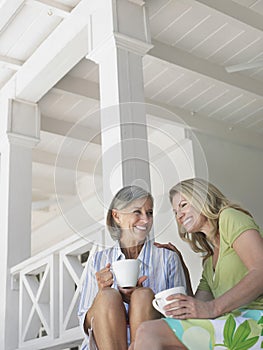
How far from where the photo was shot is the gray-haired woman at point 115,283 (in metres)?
1.70

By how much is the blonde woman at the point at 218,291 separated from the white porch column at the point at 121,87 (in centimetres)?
28

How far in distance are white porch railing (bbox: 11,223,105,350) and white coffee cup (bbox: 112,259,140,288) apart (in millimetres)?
1012

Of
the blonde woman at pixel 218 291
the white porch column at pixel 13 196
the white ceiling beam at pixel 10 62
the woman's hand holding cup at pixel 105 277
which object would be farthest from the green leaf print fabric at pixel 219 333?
the white ceiling beam at pixel 10 62

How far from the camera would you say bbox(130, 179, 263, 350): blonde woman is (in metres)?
1.52

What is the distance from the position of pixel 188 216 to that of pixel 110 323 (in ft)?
1.51

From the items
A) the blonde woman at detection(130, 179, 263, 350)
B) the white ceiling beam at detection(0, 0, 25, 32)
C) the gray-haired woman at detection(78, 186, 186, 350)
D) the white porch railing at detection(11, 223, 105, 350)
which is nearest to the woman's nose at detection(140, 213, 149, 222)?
the gray-haired woman at detection(78, 186, 186, 350)

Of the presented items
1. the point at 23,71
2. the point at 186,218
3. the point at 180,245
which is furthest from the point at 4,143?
the point at 186,218

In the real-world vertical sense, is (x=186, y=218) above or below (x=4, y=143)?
below

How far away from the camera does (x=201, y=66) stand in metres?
3.96

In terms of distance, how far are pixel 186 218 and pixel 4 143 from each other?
249cm

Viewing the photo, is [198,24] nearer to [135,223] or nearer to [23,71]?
[23,71]

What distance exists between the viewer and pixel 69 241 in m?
3.14

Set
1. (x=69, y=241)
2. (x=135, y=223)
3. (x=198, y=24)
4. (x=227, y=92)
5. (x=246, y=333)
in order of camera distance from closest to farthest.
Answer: (x=246, y=333), (x=135, y=223), (x=69, y=241), (x=198, y=24), (x=227, y=92)

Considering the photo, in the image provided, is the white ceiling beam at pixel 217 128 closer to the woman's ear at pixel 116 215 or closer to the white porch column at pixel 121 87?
the white porch column at pixel 121 87
